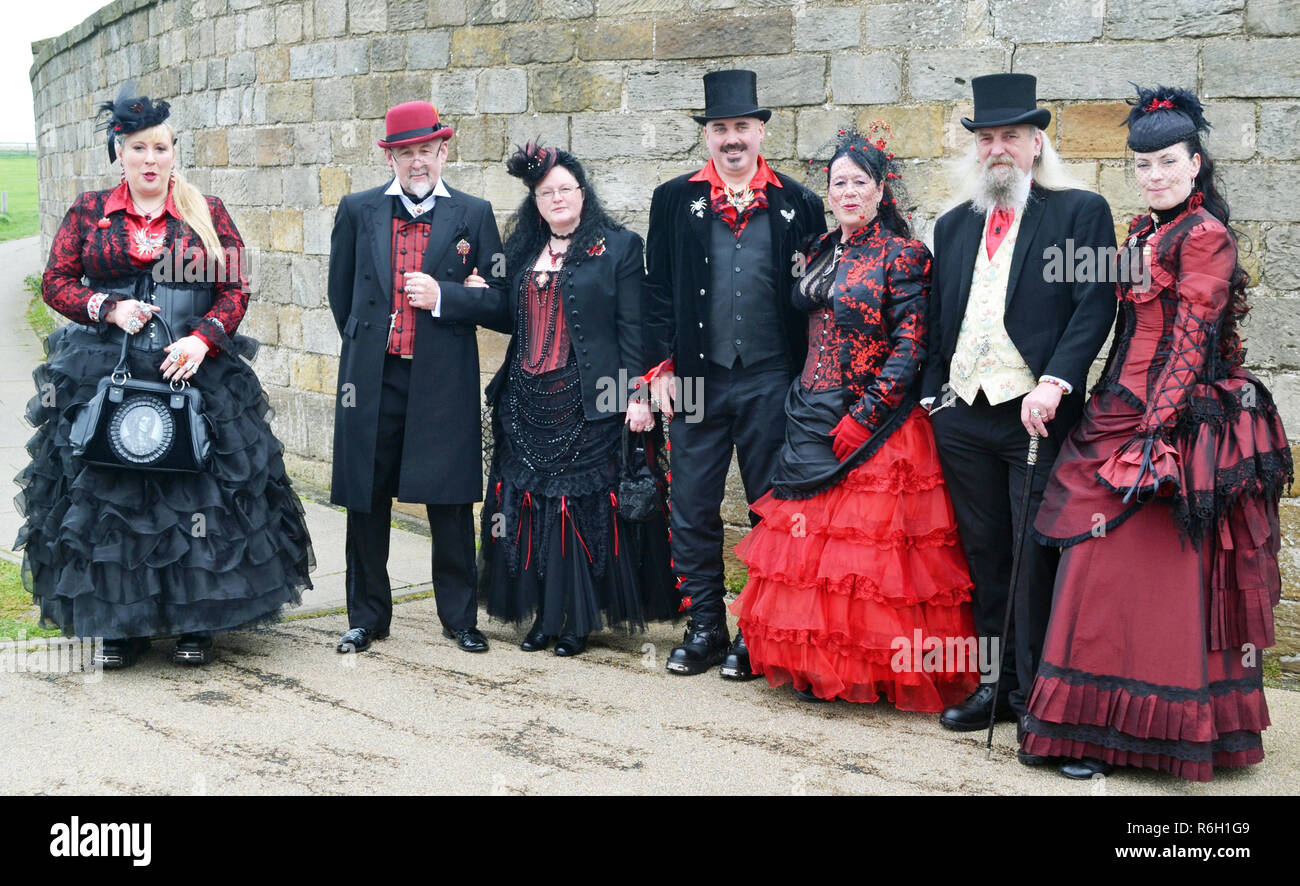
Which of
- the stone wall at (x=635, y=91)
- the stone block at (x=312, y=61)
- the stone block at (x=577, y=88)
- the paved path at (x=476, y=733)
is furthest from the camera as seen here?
the stone block at (x=312, y=61)

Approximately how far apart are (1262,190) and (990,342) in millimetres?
1435

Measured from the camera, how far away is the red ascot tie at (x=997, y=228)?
165 inches

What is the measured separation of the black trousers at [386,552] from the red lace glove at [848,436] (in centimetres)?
162

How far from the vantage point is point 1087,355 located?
4.00m

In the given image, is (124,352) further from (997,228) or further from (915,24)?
(915,24)

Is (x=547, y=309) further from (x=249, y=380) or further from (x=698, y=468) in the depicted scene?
(x=249, y=380)

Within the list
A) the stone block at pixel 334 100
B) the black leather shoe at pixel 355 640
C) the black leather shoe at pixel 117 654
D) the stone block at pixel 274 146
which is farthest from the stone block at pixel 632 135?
the black leather shoe at pixel 117 654

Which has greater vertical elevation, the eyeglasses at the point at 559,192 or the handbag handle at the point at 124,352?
the eyeglasses at the point at 559,192

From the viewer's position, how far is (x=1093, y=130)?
16.7 feet

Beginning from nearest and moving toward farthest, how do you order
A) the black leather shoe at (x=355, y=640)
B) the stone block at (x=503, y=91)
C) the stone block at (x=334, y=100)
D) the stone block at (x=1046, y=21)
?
the stone block at (x=1046, y=21) < the black leather shoe at (x=355, y=640) < the stone block at (x=503, y=91) < the stone block at (x=334, y=100)

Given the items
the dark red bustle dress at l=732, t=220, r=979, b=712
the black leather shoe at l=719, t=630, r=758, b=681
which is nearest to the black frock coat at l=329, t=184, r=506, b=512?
the black leather shoe at l=719, t=630, r=758, b=681

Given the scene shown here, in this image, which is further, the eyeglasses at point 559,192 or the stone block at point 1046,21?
the stone block at point 1046,21

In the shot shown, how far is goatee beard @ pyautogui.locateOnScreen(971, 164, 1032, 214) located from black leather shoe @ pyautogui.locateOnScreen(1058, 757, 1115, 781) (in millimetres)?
1699

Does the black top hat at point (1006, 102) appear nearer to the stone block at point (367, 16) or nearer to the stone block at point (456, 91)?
the stone block at point (456, 91)
